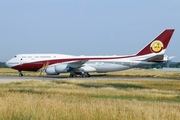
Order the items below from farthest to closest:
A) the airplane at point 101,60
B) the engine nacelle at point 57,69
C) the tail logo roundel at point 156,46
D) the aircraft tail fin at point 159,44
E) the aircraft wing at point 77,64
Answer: the tail logo roundel at point 156,46
the airplane at point 101,60
the aircraft tail fin at point 159,44
the aircraft wing at point 77,64
the engine nacelle at point 57,69

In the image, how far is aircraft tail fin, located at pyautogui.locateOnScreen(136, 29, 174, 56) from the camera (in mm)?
41156

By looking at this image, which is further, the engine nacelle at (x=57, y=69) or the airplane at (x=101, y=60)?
the airplane at (x=101, y=60)

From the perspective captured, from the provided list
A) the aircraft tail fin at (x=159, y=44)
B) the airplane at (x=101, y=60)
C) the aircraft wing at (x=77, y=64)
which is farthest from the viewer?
the airplane at (x=101, y=60)

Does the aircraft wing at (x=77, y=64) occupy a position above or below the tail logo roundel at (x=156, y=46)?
below

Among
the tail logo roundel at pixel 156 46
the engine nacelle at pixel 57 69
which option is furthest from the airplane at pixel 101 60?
the engine nacelle at pixel 57 69

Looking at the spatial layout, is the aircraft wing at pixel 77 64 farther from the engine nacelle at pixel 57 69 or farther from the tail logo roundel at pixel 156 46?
the tail logo roundel at pixel 156 46

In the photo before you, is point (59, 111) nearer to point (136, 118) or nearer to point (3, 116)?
point (3, 116)

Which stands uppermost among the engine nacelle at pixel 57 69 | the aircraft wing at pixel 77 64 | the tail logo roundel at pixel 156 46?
the tail logo roundel at pixel 156 46

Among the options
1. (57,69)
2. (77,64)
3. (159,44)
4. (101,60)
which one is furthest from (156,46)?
(57,69)

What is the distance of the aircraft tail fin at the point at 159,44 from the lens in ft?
135

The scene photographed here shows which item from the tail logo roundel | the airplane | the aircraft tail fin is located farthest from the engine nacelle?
the tail logo roundel

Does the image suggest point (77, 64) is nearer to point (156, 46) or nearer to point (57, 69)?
point (57, 69)

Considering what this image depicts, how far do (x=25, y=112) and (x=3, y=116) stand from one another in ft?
2.61

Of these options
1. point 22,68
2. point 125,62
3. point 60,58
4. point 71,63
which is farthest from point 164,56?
point 22,68
